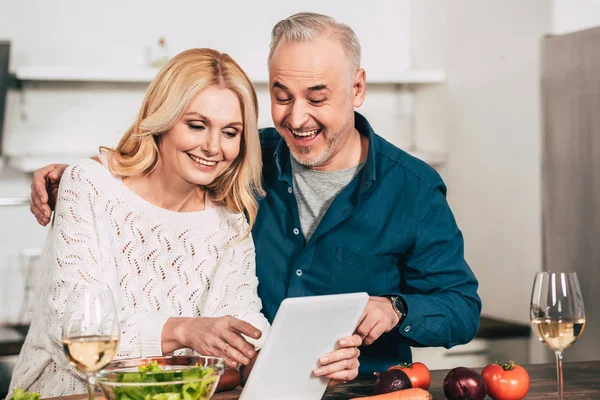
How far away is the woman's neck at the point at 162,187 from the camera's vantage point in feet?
7.04

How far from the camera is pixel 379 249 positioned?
2.15 m

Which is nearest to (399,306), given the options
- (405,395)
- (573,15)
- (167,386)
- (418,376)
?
(418,376)

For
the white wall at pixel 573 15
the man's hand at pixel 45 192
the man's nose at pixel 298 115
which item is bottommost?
the man's hand at pixel 45 192

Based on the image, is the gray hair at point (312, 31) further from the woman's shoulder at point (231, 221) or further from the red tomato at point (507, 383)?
the red tomato at point (507, 383)

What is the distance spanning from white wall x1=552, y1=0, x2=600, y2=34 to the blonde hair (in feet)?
5.60

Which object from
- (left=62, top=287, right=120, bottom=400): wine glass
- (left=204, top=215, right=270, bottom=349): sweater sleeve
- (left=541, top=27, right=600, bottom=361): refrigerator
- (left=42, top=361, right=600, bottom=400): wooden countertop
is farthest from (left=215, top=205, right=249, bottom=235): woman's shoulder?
(left=541, top=27, right=600, bottom=361): refrigerator

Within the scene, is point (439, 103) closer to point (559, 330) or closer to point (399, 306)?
point (399, 306)

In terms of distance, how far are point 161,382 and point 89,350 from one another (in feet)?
0.39

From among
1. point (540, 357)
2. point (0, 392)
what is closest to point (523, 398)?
point (540, 357)

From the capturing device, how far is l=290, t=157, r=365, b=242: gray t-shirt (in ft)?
7.30

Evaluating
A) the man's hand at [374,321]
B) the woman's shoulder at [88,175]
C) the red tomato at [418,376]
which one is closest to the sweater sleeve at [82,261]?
the woman's shoulder at [88,175]

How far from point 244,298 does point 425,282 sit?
48 centimetres

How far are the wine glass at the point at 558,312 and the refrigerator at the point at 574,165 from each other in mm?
1602

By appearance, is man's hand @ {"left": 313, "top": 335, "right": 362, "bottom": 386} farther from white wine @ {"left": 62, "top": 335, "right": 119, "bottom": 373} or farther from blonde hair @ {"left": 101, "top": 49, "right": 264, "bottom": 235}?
blonde hair @ {"left": 101, "top": 49, "right": 264, "bottom": 235}
